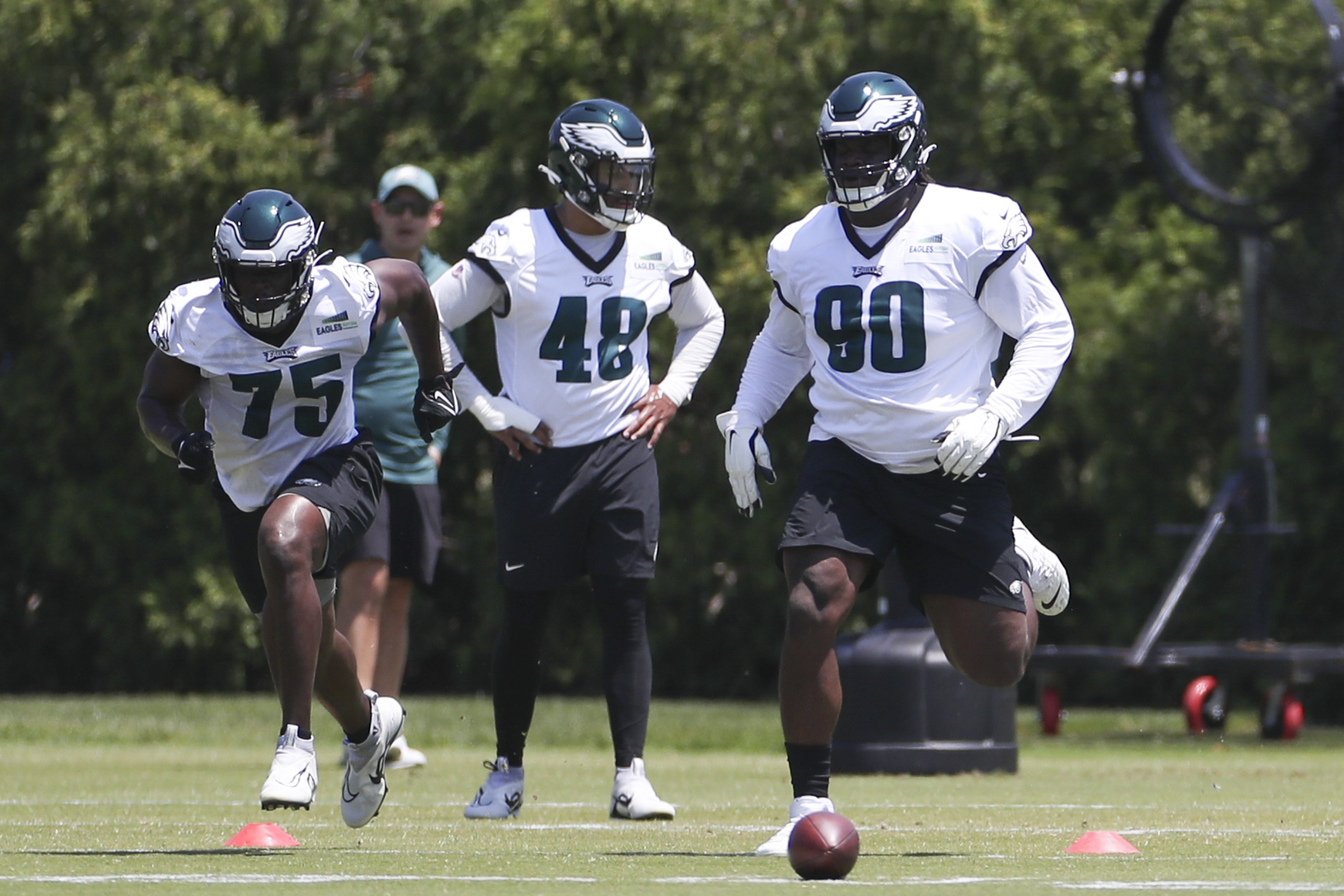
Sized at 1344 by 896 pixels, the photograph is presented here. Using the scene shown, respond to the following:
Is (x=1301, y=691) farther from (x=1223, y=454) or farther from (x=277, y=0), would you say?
(x=277, y=0)

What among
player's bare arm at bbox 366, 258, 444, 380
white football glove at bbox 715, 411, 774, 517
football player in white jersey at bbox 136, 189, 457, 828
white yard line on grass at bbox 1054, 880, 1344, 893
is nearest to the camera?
white yard line on grass at bbox 1054, 880, 1344, 893

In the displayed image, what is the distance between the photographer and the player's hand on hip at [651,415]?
23.6 ft

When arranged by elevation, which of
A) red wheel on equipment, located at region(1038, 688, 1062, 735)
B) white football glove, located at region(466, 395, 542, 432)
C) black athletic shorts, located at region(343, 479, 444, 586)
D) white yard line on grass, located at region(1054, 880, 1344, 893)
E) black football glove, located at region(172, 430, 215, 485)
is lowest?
red wheel on equipment, located at region(1038, 688, 1062, 735)

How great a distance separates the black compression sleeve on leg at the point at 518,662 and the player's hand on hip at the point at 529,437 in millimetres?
477

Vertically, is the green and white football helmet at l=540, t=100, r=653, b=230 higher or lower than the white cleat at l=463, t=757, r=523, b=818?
higher

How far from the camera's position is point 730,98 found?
1675 centimetres

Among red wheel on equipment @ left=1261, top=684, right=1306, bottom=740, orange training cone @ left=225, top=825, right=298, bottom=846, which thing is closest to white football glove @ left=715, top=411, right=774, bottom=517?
orange training cone @ left=225, top=825, right=298, bottom=846

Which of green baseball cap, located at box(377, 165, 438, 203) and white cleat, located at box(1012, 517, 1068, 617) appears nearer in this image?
white cleat, located at box(1012, 517, 1068, 617)

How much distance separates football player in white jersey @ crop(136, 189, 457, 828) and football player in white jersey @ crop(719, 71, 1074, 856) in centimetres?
125

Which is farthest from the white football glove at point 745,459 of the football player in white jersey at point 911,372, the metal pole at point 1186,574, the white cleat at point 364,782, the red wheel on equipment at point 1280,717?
the red wheel on equipment at point 1280,717

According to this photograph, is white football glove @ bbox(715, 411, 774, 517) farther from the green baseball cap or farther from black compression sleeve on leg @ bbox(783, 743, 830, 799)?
the green baseball cap

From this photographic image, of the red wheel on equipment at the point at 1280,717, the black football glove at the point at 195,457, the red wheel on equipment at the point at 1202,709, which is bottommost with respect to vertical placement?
the red wheel on equipment at the point at 1202,709

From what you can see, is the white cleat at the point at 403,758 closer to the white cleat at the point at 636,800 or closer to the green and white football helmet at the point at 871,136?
the white cleat at the point at 636,800

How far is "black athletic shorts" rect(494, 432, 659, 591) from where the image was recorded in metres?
7.09
